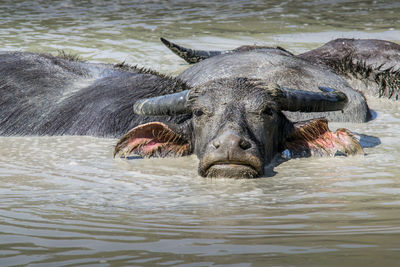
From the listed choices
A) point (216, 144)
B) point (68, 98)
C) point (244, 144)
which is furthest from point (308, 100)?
point (68, 98)

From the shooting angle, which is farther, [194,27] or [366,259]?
[194,27]

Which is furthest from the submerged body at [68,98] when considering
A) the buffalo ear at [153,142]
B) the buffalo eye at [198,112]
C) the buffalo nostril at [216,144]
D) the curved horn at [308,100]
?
the buffalo nostril at [216,144]

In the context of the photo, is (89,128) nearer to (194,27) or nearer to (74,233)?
(74,233)

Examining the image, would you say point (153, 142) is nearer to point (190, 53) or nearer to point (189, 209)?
point (189, 209)

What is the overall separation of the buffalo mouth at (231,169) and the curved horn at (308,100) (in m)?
0.85

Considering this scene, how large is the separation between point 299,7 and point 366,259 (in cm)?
1376

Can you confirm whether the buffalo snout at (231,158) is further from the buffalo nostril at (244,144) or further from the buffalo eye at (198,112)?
the buffalo eye at (198,112)

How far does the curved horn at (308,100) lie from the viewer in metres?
5.57

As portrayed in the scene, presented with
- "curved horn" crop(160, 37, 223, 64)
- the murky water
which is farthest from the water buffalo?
"curved horn" crop(160, 37, 223, 64)

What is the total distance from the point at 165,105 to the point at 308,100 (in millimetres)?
1103

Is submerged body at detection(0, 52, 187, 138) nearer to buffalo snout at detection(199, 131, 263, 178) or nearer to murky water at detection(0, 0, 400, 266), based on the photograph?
murky water at detection(0, 0, 400, 266)

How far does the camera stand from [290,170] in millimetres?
5188

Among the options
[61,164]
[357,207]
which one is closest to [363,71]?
[61,164]

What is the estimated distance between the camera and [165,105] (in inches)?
224
